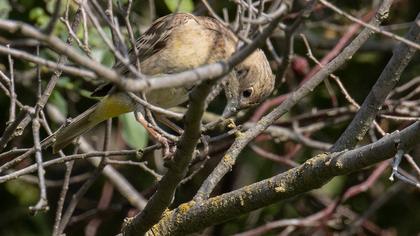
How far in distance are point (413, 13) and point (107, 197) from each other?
2855mm

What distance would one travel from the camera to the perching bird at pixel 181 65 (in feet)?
15.4

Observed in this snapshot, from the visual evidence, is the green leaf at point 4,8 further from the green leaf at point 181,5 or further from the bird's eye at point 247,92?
the bird's eye at point 247,92

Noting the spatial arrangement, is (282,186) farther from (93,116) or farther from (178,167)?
(93,116)

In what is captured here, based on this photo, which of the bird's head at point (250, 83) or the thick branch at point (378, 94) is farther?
the bird's head at point (250, 83)

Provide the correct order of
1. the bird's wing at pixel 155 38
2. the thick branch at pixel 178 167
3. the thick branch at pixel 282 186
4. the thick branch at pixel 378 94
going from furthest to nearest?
the bird's wing at pixel 155 38
the thick branch at pixel 378 94
the thick branch at pixel 282 186
the thick branch at pixel 178 167

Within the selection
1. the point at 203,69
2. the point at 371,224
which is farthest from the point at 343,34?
the point at 203,69

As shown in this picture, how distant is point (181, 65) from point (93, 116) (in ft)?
2.40

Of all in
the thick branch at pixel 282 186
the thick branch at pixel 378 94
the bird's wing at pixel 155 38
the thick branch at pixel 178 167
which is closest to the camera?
the thick branch at pixel 178 167

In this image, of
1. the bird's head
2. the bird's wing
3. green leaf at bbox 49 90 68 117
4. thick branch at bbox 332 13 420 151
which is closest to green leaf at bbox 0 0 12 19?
green leaf at bbox 49 90 68 117

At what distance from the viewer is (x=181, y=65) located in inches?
186

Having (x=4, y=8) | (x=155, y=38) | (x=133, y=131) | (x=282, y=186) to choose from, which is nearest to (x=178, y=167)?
(x=282, y=186)

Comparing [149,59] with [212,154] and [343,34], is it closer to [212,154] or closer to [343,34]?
[212,154]

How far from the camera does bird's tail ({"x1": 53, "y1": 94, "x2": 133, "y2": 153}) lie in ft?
16.2

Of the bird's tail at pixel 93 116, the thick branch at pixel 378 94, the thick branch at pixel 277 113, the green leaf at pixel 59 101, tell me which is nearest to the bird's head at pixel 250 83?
the bird's tail at pixel 93 116
